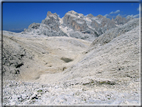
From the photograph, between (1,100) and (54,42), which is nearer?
(1,100)

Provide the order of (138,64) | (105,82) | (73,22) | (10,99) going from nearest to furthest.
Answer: (10,99) < (105,82) < (138,64) < (73,22)

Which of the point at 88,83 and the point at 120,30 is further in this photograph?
the point at 120,30

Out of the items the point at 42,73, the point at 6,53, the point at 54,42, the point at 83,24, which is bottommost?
the point at 42,73

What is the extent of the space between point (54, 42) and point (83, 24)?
Result: 3784cm

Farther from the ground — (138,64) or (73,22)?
Result: (73,22)

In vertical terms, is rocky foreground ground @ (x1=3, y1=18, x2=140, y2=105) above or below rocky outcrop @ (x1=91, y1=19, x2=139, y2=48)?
below

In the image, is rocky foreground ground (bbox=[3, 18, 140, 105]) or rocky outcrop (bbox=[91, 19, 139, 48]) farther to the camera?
rocky outcrop (bbox=[91, 19, 139, 48])

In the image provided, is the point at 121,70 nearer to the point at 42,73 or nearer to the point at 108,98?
the point at 108,98

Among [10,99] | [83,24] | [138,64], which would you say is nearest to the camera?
[10,99]

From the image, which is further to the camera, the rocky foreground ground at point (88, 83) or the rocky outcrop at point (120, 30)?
the rocky outcrop at point (120, 30)

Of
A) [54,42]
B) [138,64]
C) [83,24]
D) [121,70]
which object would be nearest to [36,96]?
[121,70]

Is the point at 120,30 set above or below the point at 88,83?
above

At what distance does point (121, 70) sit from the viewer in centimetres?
472

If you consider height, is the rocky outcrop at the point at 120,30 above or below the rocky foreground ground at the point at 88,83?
above
